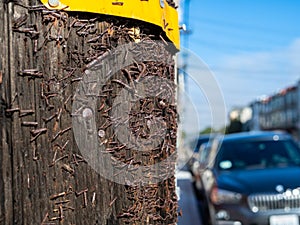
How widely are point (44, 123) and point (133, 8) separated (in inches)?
15.6

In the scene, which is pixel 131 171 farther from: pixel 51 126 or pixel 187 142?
pixel 187 142

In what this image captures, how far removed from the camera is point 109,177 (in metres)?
1.44

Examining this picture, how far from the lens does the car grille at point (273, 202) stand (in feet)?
22.8

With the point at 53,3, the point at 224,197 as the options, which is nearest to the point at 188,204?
the point at 224,197

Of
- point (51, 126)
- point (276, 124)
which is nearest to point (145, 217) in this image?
point (51, 126)

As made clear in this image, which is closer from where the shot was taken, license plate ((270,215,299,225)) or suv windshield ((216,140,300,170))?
license plate ((270,215,299,225))

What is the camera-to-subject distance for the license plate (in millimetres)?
6875

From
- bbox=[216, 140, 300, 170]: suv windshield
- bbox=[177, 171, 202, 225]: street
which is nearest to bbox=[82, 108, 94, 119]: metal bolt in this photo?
bbox=[177, 171, 202, 225]: street

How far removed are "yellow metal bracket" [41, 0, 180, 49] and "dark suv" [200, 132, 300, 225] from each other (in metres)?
5.58

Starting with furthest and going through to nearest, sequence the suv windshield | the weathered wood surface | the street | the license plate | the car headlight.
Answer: the street < the suv windshield < the car headlight < the license plate < the weathered wood surface

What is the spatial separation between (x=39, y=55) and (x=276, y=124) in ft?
311

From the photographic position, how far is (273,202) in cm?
696

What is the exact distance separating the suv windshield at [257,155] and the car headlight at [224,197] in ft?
2.11

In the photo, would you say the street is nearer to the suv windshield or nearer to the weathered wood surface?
the suv windshield
